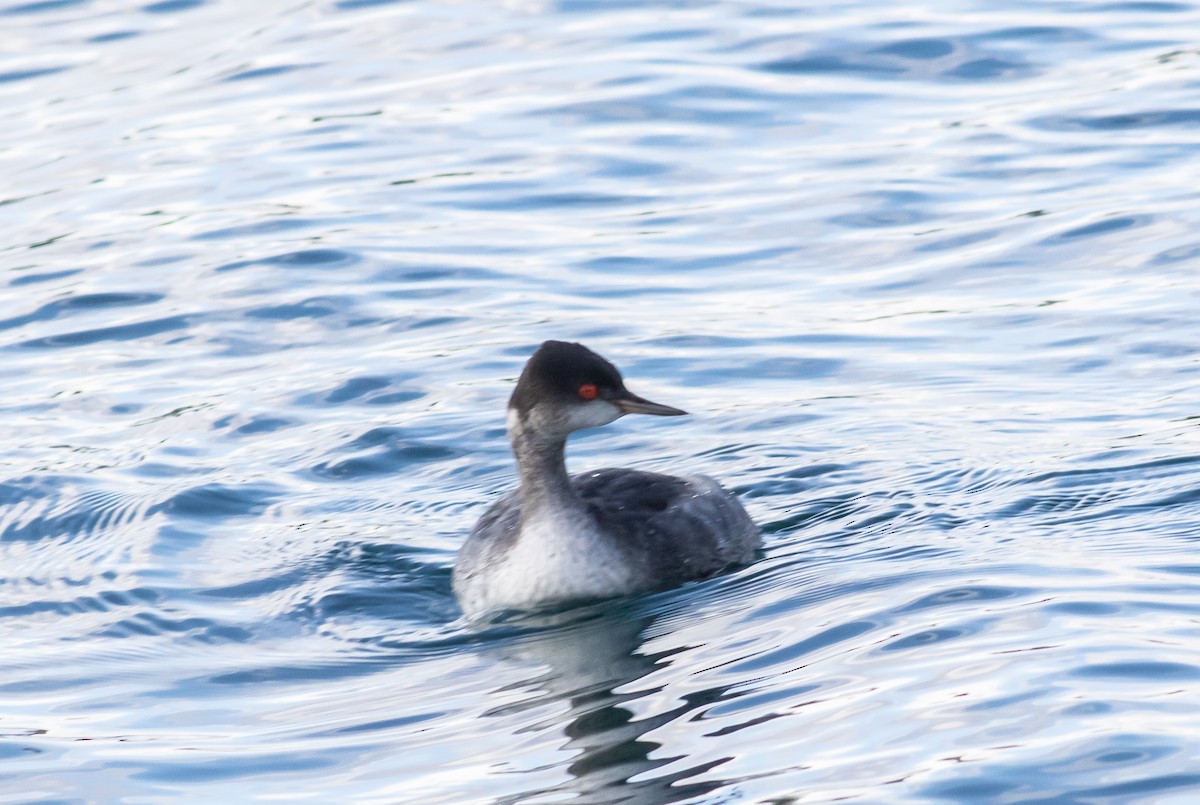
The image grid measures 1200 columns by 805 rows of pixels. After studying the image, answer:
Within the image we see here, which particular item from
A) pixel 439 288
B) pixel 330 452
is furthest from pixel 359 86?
pixel 330 452

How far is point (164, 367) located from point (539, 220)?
12.3ft

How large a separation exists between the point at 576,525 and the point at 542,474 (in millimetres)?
318

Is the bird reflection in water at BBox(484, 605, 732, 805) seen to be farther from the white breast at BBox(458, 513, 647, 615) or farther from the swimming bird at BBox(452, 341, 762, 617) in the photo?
the swimming bird at BBox(452, 341, 762, 617)

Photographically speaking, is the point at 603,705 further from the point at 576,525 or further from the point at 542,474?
the point at 542,474

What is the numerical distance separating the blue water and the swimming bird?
0.21 m

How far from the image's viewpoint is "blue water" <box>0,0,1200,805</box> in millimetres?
7270

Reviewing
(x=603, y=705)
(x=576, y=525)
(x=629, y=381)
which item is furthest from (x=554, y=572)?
(x=629, y=381)

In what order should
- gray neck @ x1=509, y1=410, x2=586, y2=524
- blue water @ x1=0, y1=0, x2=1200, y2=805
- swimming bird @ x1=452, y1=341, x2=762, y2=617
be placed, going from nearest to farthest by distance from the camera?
blue water @ x1=0, y1=0, x2=1200, y2=805 → swimming bird @ x1=452, y1=341, x2=762, y2=617 → gray neck @ x1=509, y1=410, x2=586, y2=524

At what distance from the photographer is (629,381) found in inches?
488

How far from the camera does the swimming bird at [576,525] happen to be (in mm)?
9133

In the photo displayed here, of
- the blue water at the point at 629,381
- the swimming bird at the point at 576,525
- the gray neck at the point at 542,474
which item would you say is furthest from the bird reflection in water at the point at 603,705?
the gray neck at the point at 542,474

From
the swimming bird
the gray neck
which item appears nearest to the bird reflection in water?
the swimming bird

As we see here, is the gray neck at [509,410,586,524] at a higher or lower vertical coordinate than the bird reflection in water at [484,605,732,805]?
higher

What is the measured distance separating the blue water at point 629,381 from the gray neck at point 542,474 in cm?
58
